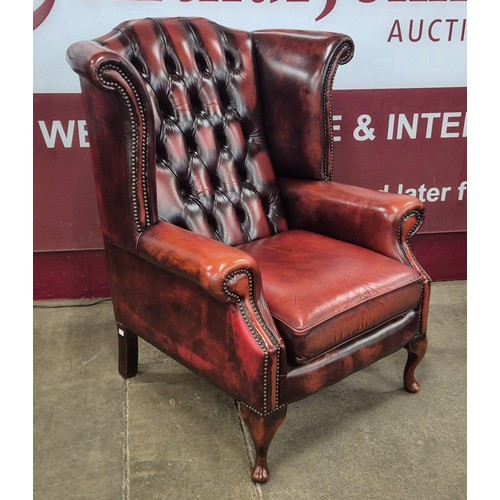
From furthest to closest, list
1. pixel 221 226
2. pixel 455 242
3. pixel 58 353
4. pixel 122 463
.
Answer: pixel 455 242
pixel 58 353
pixel 221 226
pixel 122 463

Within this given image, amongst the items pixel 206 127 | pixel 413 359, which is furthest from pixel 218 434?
pixel 206 127

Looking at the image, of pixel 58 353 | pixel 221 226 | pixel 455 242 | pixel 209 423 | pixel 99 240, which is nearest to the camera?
pixel 209 423

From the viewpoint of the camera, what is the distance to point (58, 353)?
235 cm

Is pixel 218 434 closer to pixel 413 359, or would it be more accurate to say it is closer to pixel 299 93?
pixel 413 359

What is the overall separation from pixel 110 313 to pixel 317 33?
4.86ft

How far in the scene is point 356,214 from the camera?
2.07 m

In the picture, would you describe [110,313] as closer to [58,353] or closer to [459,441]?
[58,353]

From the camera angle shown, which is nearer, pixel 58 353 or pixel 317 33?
pixel 317 33

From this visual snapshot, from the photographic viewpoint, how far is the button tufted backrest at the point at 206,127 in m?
2.01

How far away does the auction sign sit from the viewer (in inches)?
93.0

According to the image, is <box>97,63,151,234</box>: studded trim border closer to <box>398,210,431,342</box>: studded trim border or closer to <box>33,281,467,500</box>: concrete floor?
<box>33,281,467,500</box>: concrete floor

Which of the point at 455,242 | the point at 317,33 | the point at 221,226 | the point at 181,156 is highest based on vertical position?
the point at 317,33

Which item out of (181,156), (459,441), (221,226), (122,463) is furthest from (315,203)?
(122,463)

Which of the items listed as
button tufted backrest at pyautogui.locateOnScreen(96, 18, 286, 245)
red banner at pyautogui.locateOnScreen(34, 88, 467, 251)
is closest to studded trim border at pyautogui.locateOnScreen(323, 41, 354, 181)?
button tufted backrest at pyautogui.locateOnScreen(96, 18, 286, 245)
